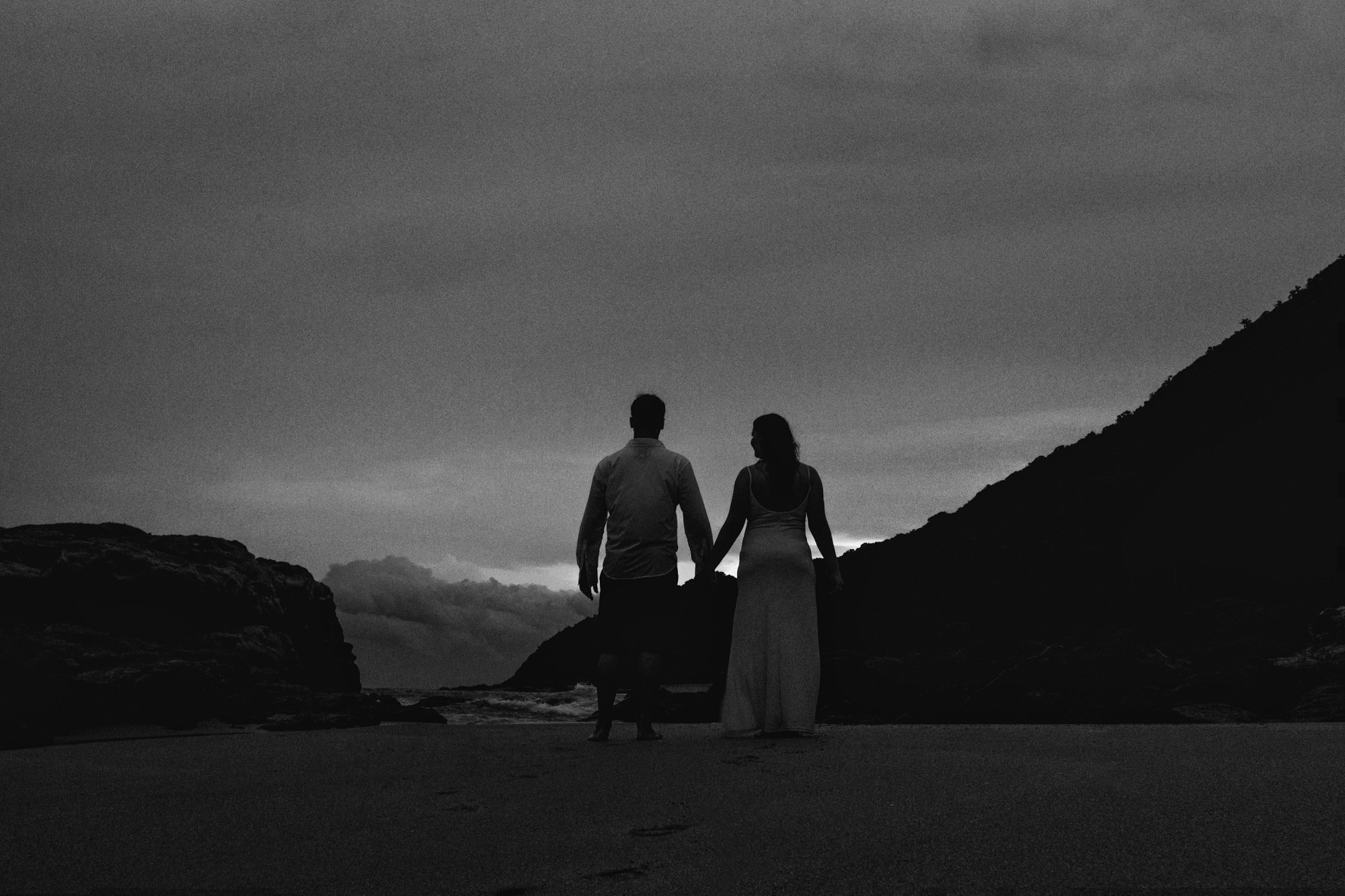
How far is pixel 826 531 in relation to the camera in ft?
25.7

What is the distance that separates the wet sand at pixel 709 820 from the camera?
10.5ft

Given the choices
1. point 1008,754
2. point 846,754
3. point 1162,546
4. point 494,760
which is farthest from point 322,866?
point 1162,546

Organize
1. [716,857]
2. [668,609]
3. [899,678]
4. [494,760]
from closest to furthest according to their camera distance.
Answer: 1. [716,857]
2. [494,760]
3. [668,609]
4. [899,678]

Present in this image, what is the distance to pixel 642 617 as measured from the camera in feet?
25.5

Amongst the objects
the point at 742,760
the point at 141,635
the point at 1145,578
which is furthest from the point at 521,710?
the point at 1145,578

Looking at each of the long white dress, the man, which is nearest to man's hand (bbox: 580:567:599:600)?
the man

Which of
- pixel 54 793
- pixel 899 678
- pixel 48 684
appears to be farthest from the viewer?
pixel 899 678

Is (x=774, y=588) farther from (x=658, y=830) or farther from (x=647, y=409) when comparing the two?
(x=658, y=830)

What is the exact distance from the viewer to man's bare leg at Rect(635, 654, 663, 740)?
25.4 ft

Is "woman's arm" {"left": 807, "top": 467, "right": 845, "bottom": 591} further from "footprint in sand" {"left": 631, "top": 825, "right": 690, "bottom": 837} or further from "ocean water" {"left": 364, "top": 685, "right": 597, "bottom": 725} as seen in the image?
"ocean water" {"left": 364, "top": 685, "right": 597, "bottom": 725}

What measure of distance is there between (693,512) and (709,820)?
4097 mm

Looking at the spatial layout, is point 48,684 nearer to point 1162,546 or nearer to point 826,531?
point 826,531

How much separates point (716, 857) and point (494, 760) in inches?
119

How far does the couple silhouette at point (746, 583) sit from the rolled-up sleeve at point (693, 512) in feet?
0.05
